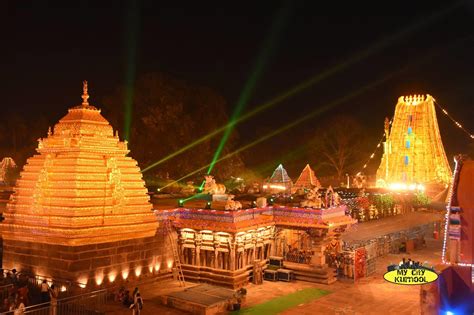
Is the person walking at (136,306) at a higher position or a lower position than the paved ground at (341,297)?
higher

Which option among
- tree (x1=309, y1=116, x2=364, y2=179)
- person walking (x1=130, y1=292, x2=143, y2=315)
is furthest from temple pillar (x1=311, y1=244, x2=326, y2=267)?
tree (x1=309, y1=116, x2=364, y2=179)

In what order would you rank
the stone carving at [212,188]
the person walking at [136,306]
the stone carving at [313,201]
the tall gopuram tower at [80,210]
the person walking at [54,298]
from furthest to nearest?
the stone carving at [212,188] < the stone carving at [313,201] < the tall gopuram tower at [80,210] < the person walking at [136,306] < the person walking at [54,298]

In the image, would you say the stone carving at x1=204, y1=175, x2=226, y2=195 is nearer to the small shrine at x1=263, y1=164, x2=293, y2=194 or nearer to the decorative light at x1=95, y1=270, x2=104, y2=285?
the decorative light at x1=95, y1=270, x2=104, y2=285

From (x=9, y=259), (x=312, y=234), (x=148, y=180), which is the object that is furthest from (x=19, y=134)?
(x=312, y=234)

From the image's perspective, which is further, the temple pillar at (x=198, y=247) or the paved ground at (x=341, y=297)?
the temple pillar at (x=198, y=247)

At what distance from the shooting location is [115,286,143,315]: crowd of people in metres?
15.6

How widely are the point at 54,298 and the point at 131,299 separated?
2.51 m

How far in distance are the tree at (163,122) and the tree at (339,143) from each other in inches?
1089

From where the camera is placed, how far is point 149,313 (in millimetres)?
16469

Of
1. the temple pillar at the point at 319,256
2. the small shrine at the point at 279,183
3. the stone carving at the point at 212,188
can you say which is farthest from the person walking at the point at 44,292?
the small shrine at the point at 279,183

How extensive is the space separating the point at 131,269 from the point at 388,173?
4289 centimetres

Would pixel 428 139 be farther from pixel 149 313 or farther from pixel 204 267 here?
pixel 149 313

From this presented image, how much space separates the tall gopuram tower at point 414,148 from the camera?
2124 inches

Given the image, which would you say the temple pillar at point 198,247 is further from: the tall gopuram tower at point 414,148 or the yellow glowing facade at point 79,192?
the tall gopuram tower at point 414,148
